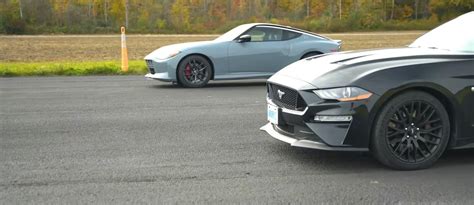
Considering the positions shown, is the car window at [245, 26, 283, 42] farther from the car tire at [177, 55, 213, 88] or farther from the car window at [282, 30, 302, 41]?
the car tire at [177, 55, 213, 88]

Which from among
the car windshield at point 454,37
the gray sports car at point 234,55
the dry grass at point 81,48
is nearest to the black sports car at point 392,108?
the car windshield at point 454,37

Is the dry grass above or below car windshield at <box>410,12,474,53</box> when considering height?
below

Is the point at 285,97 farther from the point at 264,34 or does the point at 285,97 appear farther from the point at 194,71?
the point at 264,34

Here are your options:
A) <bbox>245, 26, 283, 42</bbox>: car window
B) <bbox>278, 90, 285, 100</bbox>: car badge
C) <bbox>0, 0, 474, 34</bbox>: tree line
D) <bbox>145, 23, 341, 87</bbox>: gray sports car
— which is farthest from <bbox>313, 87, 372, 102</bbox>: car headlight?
<bbox>0, 0, 474, 34</bbox>: tree line

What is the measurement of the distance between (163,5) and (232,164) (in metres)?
89.3

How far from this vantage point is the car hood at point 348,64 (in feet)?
16.1

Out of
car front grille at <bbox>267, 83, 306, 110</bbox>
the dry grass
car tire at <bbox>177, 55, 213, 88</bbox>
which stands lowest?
the dry grass

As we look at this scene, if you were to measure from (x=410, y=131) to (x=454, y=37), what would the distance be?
1348mm

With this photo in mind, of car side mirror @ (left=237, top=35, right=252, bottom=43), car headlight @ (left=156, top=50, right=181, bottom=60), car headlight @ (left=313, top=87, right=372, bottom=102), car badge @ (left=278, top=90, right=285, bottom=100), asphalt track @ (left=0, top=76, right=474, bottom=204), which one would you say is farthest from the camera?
car side mirror @ (left=237, top=35, right=252, bottom=43)

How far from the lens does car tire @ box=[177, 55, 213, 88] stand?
37.2 ft

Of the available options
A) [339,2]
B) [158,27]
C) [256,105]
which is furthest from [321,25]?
[256,105]

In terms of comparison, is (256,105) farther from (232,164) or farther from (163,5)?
(163,5)

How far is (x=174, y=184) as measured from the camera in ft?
15.0

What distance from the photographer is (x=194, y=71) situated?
11398 millimetres
